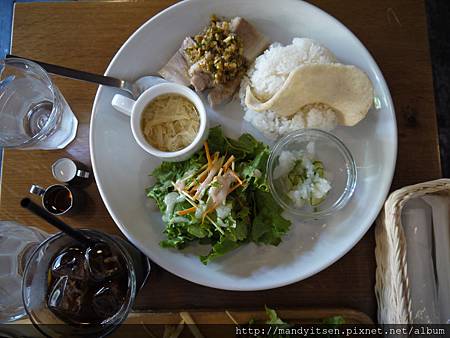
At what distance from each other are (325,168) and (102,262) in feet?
2.69

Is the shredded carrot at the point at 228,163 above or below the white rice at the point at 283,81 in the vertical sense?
below

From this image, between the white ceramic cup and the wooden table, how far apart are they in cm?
26

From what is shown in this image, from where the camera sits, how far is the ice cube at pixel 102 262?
133 centimetres

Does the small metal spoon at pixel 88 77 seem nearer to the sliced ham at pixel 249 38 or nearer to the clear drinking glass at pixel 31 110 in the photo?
the clear drinking glass at pixel 31 110

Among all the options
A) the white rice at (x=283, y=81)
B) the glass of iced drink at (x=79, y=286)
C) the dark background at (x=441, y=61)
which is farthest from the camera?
the dark background at (x=441, y=61)

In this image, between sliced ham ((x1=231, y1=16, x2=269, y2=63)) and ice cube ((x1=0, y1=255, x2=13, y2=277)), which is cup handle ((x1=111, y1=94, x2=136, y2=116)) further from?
ice cube ((x1=0, y1=255, x2=13, y2=277))

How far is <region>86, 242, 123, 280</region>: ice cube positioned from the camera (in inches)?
52.2

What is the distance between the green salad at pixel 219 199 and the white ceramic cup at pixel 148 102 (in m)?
0.07

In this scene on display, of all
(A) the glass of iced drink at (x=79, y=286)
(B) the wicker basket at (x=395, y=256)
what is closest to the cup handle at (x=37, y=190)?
(A) the glass of iced drink at (x=79, y=286)

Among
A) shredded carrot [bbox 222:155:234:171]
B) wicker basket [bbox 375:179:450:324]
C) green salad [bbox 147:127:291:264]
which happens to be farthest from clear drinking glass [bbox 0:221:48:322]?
wicker basket [bbox 375:179:450:324]

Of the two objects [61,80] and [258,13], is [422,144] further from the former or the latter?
[61,80]

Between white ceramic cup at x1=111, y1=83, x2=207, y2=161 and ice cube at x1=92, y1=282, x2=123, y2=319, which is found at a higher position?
white ceramic cup at x1=111, y1=83, x2=207, y2=161

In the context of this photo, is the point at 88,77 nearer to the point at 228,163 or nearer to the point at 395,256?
the point at 228,163

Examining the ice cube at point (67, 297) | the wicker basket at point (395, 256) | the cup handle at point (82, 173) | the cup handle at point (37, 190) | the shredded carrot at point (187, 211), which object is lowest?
the ice cube at point (67, 297)
